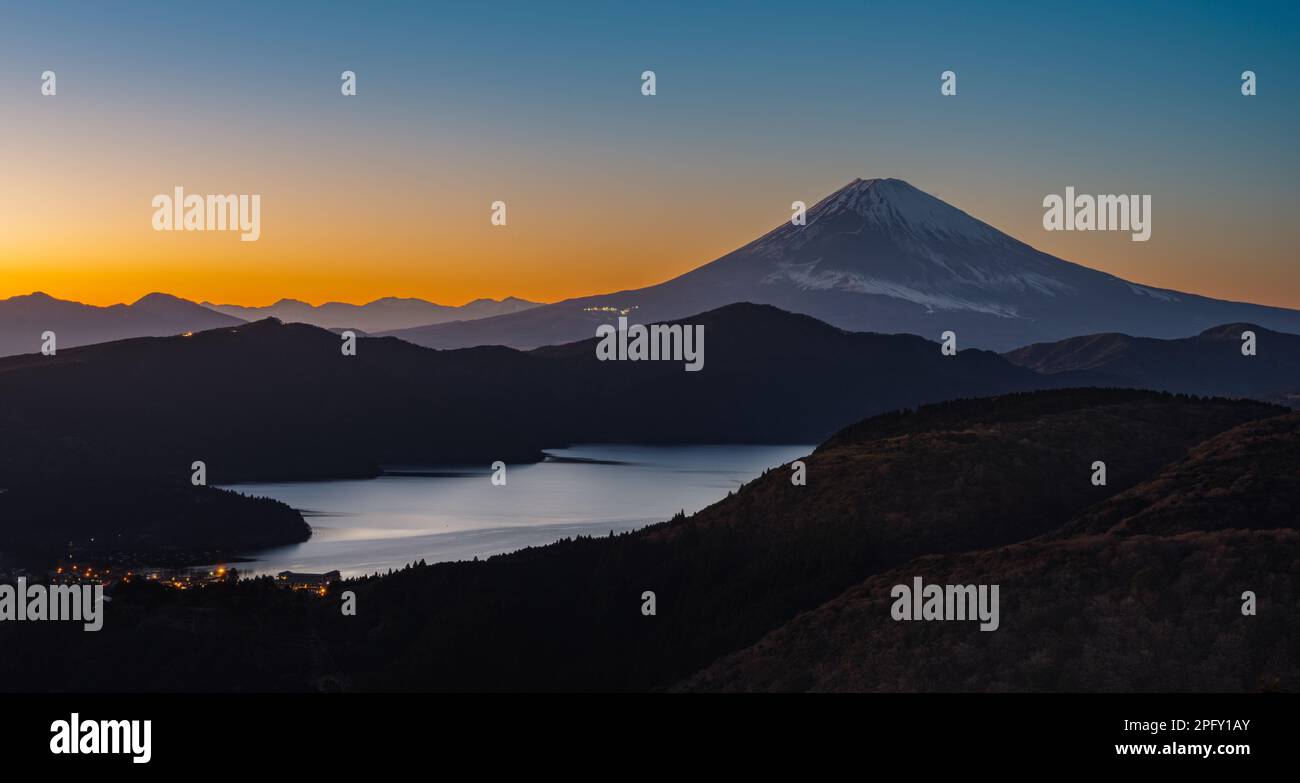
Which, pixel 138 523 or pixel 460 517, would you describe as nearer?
pixel 460 517

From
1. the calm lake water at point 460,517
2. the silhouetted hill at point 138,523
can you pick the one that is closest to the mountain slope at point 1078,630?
the calm lake water at point 460,517

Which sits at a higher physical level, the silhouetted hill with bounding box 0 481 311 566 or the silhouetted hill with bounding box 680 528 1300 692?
the silhouetted hill with bounding box 680 528 1300 692

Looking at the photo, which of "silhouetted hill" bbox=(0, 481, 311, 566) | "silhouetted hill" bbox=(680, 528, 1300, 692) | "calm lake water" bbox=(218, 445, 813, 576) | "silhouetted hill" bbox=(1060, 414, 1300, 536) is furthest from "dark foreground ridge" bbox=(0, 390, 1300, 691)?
"silhouetted hill" bbox=(0, 481, 311, 566)

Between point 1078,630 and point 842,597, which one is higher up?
point 1078,630

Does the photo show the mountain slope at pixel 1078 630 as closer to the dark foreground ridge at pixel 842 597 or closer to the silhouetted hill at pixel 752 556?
the dark foreground ridge at pixel 842 597

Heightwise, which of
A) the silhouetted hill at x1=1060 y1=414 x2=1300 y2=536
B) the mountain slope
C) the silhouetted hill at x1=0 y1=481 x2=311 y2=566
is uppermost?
the silhouetted hill at x1=1060 y1=414 x2=1300 y2=536

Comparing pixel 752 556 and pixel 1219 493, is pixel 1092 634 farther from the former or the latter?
pixel 752 556

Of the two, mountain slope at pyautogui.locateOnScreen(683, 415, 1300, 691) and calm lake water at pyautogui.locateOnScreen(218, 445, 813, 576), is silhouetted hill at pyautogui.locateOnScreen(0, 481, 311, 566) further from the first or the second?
mountain slope at pyautogui.locateOnScreen(683, 415, 1300, 691)

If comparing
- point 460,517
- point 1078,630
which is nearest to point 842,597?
point 1078,630

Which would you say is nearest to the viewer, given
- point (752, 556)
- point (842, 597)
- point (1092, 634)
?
point (1092, 634)

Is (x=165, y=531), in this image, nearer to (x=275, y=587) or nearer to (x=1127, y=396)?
(x=275, y=587)
